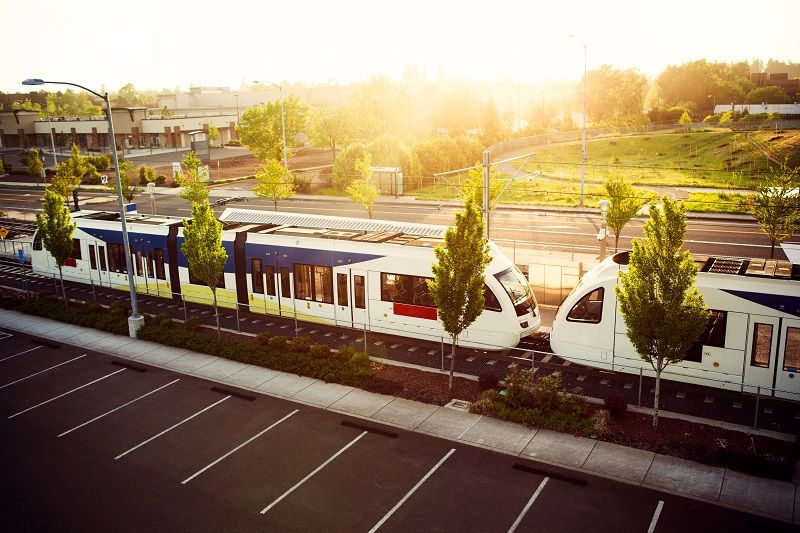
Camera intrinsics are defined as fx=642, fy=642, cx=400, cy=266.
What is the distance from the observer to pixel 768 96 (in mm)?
98938

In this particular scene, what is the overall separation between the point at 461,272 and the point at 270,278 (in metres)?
10.5

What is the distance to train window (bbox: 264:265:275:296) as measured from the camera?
26.4 metres

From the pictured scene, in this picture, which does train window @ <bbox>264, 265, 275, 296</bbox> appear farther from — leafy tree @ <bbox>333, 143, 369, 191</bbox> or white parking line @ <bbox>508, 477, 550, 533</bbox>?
leafy tree @ <bbox>333, 143, 369, 191</bbox>

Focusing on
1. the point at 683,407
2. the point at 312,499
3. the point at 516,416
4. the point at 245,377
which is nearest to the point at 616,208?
the point at 683,407

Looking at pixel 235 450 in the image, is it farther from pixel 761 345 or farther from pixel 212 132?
pixel 212 132

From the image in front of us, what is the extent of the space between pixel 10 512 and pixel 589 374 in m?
16.0

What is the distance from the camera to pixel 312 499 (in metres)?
14.3

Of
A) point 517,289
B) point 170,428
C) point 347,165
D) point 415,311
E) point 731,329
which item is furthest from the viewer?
point 347,165

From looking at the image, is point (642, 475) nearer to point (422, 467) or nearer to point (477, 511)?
point (477, 511)

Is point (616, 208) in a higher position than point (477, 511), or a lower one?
higher

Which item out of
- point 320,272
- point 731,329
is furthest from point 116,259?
point 731,329

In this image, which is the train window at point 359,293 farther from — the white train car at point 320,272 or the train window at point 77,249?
the train window at point 77,249

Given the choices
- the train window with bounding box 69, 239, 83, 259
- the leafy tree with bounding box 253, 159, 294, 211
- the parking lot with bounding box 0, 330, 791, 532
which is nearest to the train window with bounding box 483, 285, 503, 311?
the parking lot with bounding box 0, 330, 791, 532

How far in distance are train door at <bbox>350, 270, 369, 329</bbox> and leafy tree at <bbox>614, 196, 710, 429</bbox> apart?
33.5ft
